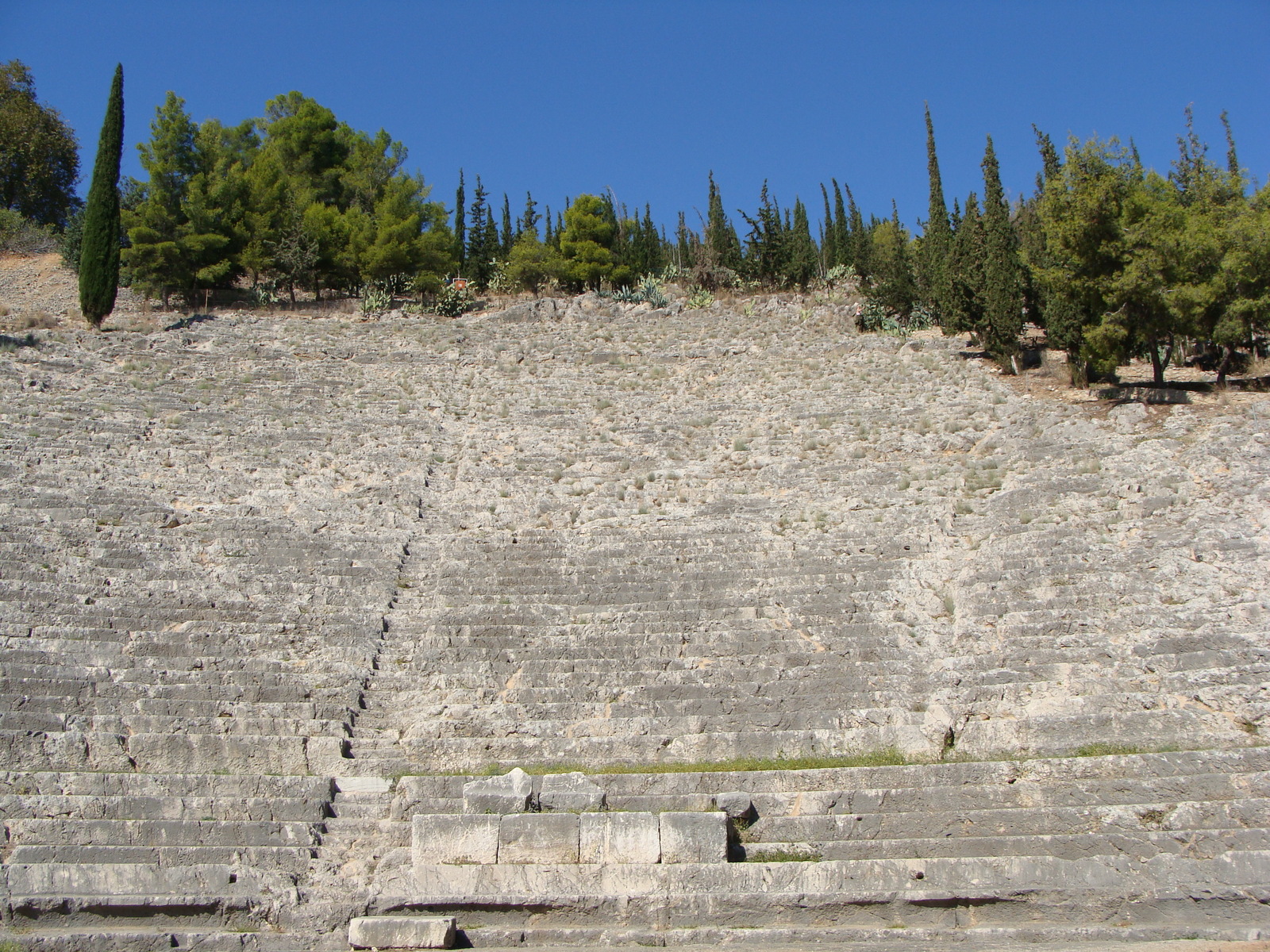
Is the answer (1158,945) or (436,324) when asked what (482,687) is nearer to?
(1158,945)

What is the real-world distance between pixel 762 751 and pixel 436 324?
58.3 feet

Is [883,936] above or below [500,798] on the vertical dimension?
below

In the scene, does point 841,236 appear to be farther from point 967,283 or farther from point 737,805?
point 737,805

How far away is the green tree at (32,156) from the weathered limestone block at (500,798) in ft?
124

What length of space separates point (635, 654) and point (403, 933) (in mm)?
4683

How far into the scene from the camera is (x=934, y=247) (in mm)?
26969

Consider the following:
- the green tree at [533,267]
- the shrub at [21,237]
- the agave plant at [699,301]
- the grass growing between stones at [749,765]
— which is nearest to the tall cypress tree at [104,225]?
the shrub at [21,237]

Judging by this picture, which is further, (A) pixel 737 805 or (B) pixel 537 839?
(A) pixel 737 805

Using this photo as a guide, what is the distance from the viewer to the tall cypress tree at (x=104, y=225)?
23703 millimetres

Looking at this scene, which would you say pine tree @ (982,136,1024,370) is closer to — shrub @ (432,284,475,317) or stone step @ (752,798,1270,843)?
stone step @ (752,798,1270,843)

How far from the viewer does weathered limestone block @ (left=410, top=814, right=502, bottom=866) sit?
26.8 feet

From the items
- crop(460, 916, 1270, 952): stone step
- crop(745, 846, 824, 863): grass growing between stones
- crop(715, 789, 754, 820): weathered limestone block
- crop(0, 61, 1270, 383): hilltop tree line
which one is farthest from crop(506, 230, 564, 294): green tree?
crop(460, 916, 1270, 952): stone step

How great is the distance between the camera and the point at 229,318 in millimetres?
24266

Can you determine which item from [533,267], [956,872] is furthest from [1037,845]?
[533,267]
